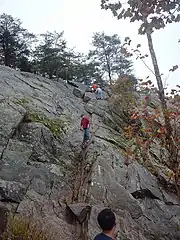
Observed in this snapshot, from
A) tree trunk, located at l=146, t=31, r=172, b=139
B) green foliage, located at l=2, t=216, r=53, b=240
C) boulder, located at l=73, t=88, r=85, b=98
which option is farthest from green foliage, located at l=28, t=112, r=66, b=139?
boulder, located at l=73, t=88, r=85, b=98

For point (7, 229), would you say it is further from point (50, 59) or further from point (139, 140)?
point (50, 59)

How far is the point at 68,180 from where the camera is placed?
12281 millimetres

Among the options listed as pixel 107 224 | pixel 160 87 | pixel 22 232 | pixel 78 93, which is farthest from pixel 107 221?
pixel 78 93

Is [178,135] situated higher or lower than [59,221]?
higher

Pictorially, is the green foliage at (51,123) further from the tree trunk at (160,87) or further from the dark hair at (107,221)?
the dark hair at (107,221)

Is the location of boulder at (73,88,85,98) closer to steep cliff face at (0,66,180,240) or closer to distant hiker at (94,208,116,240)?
steep cliff face at (0,66,180,240)

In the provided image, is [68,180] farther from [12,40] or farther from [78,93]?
[12,40]

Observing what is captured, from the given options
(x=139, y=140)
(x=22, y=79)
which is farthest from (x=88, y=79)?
(x=139, y=140)

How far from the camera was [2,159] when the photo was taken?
1139 centimetres

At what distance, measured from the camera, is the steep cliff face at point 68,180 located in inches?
393

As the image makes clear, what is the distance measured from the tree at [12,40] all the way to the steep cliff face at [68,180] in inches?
483

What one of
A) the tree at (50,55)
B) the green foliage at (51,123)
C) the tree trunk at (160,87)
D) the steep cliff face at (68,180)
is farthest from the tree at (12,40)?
the tree trunk at (160,87)

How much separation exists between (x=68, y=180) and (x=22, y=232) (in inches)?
188

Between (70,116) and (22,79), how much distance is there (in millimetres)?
5115
